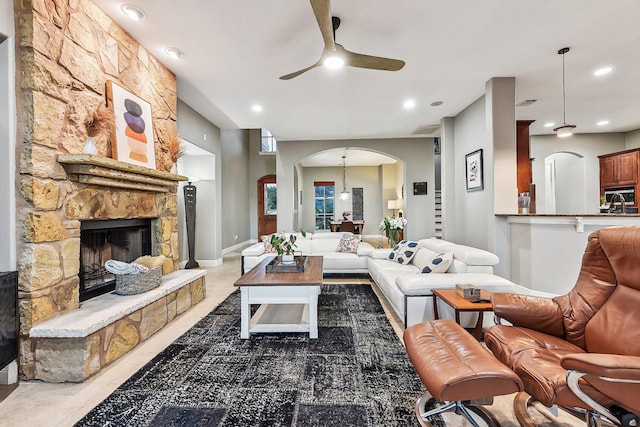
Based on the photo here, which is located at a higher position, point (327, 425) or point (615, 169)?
point (615, 169)

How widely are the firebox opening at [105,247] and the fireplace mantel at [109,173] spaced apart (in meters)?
0.40

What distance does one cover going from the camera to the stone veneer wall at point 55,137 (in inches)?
80.3

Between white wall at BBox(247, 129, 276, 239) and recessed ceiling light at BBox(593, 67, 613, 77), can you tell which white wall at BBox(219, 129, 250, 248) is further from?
recessed ceiling light at BBox(593, 67, 613, 77)

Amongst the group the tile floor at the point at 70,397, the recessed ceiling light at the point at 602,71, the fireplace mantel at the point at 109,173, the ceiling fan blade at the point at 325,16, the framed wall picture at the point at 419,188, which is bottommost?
the tile floor at the point at 70,397

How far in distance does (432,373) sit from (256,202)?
9495 millimetres

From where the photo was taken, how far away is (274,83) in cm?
400

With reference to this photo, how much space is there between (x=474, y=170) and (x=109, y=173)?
4.61 meters

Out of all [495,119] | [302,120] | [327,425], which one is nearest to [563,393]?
[327,425]

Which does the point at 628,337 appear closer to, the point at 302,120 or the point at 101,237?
the point at 101,237

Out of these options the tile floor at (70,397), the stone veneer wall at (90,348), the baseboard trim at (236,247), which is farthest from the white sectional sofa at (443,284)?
the baseboard trim at (236,247)

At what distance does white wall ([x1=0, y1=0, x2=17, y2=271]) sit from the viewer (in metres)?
1.98

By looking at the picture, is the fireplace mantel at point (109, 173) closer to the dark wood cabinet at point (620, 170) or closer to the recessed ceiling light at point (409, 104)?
the recessed ceiling light at point (409, 104)

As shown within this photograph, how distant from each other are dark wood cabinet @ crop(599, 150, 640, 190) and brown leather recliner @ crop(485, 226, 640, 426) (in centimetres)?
651

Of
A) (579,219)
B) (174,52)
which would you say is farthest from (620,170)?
(174,52)
